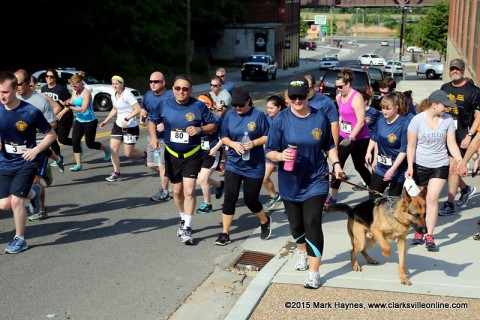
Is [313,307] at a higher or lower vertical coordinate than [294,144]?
lower

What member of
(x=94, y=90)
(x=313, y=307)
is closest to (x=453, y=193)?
(x=313, y=307)

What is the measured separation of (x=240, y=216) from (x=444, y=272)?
357 cm

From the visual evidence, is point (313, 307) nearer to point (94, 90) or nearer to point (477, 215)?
point (477, 215)

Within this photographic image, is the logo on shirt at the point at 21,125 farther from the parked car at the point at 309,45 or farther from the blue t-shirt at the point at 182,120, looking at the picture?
the parked car at the point at 309,45

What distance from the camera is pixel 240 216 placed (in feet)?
32.0

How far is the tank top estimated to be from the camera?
9.45 meters

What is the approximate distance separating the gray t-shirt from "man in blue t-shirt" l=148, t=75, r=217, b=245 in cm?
243

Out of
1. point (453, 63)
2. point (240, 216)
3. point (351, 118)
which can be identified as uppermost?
point (453, 63)

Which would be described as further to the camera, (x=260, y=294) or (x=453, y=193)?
(x=453, y=193)

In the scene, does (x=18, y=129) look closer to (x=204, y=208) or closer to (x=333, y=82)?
(x=204, y=208)

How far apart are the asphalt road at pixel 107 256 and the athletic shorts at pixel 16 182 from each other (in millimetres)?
729

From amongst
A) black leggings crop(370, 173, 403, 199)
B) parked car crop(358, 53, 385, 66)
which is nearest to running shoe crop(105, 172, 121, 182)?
black leggings crop(370, 173, 403, 199)

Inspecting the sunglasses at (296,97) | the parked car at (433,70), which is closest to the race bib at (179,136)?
the sunglasses at (296,97)

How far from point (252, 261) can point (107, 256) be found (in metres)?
1.68
